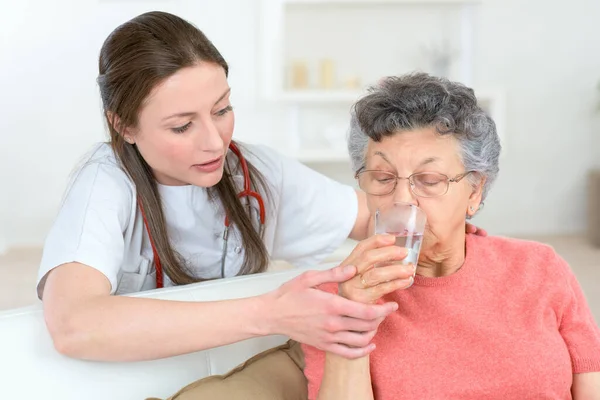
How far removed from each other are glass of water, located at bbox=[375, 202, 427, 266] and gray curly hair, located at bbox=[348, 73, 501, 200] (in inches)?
9.7

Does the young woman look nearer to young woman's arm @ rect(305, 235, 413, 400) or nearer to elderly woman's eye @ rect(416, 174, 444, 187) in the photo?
young woman's arm @ rect(305, 235, 413, 400)

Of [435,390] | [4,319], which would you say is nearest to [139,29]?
[4,319]

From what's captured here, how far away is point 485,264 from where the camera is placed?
5.71 feet

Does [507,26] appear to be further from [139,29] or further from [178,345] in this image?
[178,345]

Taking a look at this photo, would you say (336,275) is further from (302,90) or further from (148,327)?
(302,90)

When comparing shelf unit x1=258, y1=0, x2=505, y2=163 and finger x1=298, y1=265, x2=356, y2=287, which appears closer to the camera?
finger x1=298, y1=265, x2=356, y2=287

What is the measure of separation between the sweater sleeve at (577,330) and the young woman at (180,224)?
1.60ft

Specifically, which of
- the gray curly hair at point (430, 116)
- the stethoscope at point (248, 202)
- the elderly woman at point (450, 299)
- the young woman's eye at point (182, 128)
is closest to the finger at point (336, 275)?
the elderly woman at point (450, 299)

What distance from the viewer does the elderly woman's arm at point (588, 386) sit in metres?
1.66

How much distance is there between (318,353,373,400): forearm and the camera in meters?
1.51

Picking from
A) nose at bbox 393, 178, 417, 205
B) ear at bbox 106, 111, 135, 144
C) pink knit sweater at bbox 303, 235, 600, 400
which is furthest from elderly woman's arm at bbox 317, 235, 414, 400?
ear at bbox 106, 111, 135, 144

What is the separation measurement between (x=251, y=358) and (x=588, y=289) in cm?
337

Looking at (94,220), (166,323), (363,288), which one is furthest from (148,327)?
(363,288)

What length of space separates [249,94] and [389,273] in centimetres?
478
